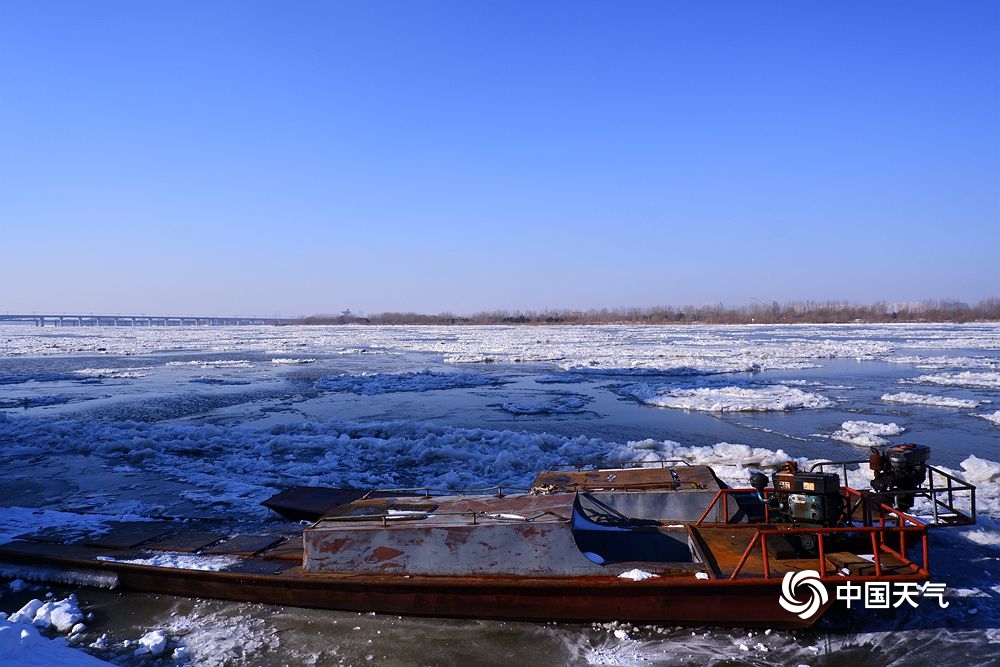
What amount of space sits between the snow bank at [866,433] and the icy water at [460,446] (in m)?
0.05

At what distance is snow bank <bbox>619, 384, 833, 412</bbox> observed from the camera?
49.5 ft

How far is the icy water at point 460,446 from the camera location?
16.0 feet

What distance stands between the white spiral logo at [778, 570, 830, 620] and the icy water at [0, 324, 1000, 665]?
261 millimetres

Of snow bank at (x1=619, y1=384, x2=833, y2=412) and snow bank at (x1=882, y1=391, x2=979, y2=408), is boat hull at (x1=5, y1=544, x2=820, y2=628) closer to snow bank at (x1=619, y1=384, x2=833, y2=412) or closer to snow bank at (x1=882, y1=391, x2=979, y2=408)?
snow bank at (x1=619, y1=384, x2=833, y2=412)

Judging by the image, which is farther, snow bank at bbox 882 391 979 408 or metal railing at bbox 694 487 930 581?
snow bank at bbox 882 391 979 408

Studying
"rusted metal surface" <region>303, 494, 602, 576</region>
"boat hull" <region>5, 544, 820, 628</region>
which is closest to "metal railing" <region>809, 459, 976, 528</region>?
"boat hull" <region>5, 544, 820, 628</region>

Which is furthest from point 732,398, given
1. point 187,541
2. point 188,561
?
point 188,561

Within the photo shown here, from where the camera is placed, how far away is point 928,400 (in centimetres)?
1538

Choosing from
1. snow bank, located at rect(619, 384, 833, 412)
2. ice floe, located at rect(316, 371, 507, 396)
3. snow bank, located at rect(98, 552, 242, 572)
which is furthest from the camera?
ice floe, located at rect(316, 371, 507, 396)

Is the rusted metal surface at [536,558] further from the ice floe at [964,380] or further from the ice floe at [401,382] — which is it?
the ice floe at [964,380]

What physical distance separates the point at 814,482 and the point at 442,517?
10.4ft

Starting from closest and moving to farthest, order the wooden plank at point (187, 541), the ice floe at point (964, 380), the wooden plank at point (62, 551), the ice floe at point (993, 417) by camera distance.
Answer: the wooden plank at point (62, 551)
the wooden plank at point (187, 541)
the ice floe at point (993, 417)
the ice floe at point (964, 380)

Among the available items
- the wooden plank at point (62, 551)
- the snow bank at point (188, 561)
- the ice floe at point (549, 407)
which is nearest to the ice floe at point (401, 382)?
the ice floe at point (549, 407)

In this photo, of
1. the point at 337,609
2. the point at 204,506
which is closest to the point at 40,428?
the point at 204,506
